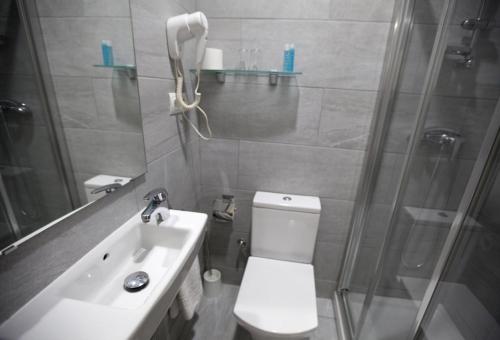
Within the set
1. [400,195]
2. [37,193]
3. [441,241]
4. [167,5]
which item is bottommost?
[441,241]

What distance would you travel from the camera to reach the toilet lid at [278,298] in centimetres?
105

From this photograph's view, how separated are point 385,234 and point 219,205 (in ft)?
3.29

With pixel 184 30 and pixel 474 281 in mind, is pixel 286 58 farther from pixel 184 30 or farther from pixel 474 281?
pixel 474 281

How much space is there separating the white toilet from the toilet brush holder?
43 cm

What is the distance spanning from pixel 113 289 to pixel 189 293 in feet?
1.22

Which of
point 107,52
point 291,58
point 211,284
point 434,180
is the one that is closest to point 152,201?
point 107,52

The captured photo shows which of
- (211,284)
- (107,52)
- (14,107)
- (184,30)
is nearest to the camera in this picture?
(14,107)

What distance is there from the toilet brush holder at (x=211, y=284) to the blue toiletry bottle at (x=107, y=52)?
1.51 metres

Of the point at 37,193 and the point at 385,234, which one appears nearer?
the point at 37,193

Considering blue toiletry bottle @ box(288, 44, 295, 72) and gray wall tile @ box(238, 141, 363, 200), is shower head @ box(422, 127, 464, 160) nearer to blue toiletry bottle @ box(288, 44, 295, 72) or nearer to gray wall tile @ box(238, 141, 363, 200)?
gray wall tile @ box(238, 141, 363, 200)

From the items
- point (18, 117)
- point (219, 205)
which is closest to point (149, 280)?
point (18, 117)

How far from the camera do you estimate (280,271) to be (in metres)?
1.36

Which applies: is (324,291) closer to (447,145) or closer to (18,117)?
(447,145)

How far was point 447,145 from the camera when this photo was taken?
1.09 metres
